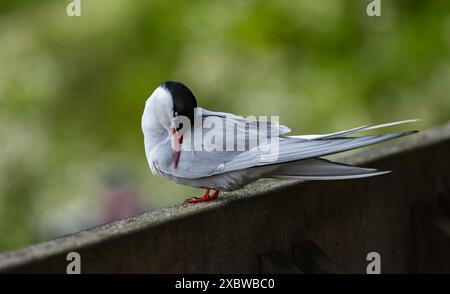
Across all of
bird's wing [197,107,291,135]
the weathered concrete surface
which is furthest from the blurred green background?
bird's wing [197,107,291,135]

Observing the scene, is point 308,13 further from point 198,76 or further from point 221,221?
point 221,221

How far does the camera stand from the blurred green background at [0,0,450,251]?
3.94 m

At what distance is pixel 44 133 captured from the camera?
437 cm

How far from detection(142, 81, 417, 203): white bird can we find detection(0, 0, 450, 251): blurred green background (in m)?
1.91

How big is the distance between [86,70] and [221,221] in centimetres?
285

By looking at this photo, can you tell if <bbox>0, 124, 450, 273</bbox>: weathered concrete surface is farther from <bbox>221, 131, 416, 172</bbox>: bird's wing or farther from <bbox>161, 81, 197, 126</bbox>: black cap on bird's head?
<bbox>161, 81, 197, 126</bbox>: black cap on bird's head

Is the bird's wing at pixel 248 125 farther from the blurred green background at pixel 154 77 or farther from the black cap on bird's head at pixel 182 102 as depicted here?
the blurred green background at pixel 154 77

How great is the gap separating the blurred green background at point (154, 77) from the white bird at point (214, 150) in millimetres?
1912

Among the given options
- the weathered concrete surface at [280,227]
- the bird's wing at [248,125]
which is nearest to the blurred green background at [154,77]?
the weathered concrete surface at [280,227]

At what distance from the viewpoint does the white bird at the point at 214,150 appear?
6.18 ft

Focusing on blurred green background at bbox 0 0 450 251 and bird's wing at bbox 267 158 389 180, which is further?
blurred green background at bbox 0 0 450 251

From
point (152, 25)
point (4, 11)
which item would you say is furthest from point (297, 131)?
point (4, 11)
